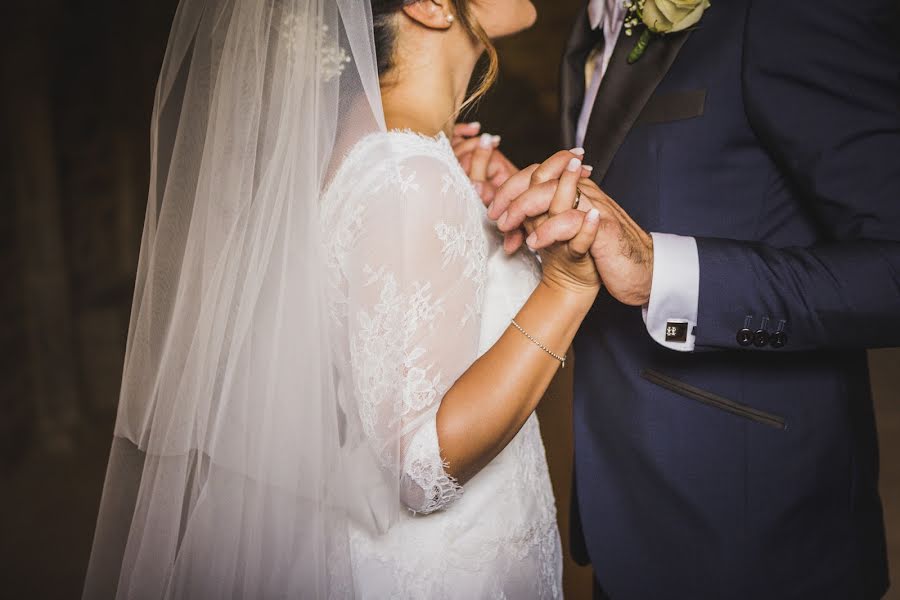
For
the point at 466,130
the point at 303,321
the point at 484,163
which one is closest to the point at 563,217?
the point at 303,321

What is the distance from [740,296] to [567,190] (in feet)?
1.13

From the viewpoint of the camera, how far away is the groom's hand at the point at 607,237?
42.4 inches

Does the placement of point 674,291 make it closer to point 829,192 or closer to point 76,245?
point 829,192

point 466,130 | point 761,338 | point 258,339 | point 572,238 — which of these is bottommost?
point 258,339

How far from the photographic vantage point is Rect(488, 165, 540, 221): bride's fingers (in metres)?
1.16

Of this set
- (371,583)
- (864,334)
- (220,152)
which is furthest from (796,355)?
(220,152)

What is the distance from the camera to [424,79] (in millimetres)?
1354

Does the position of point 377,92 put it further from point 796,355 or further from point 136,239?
point 136,239

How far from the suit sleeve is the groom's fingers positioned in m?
0.27

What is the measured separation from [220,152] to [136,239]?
427cm

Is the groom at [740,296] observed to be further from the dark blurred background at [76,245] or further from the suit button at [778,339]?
the dark blurred background at [76,245]

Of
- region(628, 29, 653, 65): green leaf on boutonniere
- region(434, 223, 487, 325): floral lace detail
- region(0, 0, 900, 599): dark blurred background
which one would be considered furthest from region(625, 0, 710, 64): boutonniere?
region(0, 0, 900, 599): dark blurred background

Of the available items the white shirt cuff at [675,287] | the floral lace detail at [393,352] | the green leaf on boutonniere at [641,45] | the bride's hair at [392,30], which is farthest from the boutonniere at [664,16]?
the floral lace detail at [393,352]

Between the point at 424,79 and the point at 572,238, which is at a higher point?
the point at 424,79
